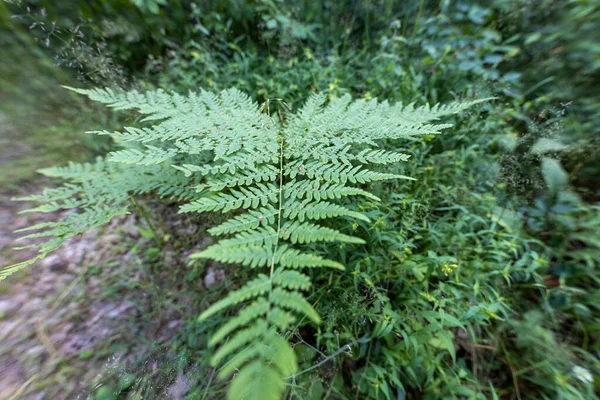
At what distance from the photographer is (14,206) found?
2.24m

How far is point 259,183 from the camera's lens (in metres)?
1.27

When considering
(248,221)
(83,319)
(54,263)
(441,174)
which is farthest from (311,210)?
(54,263)

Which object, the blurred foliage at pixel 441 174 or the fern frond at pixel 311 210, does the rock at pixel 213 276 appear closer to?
the blurred foliage at pixel 441 174

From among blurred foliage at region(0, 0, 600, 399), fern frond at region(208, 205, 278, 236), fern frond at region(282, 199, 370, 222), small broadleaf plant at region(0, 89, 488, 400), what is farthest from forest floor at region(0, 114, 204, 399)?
fern frond at region(282, 199, 370, 222)

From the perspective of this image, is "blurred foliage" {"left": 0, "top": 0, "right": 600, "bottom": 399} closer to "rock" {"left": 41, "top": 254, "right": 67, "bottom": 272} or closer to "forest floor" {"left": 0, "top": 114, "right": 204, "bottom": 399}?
"forest floor" {"left": 0, "top": 114, "right": 204, "bottom": 399}

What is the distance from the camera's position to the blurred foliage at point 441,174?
56.0 inches

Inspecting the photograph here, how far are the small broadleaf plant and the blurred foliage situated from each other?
1.03 ft

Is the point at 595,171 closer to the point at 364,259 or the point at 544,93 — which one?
the point at 544,93

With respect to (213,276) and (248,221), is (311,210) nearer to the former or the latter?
(248,221)

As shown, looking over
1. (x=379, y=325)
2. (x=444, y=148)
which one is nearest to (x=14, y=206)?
(x=379, y=325)

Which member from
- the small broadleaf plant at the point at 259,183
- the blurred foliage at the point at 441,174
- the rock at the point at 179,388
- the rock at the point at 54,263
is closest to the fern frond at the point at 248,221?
the small broadleaf plant at the point at 259,183

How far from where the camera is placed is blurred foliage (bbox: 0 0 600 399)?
4.67 feet

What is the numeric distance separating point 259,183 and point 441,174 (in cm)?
137

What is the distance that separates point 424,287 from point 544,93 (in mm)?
2038
